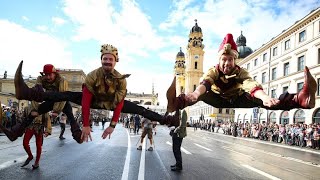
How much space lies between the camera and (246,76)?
19.7ft

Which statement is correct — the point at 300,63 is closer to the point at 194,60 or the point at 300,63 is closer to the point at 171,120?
the point at 171,120

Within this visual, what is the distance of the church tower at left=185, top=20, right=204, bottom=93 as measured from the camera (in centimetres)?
11481

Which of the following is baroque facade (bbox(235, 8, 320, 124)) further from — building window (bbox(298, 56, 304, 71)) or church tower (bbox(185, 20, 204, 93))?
church tower (bbox(185, 20, 204, 93))

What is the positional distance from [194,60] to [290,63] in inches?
2763

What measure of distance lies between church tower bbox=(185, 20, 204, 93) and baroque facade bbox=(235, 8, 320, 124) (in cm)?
5455

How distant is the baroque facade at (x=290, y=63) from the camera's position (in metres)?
39.0

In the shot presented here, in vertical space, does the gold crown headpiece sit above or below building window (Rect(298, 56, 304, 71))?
below

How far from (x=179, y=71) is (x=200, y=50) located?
43982 millimetres

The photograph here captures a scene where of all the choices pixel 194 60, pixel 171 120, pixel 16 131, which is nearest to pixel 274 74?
pixel 171 120

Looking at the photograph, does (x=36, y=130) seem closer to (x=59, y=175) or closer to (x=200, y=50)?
(x=59, y=175)

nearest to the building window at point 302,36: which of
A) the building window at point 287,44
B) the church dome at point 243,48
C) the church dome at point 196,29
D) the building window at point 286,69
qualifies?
the building window at point 287,44

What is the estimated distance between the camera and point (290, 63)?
151 ft

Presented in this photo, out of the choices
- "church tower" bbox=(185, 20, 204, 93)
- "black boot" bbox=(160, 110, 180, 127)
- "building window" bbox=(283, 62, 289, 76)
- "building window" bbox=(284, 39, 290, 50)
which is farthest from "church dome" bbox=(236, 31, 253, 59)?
"black boot" bbox=(160, 110, 180, 127)

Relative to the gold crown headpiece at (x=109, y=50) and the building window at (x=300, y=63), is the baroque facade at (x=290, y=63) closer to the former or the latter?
the building window at (x=300, y=63)
